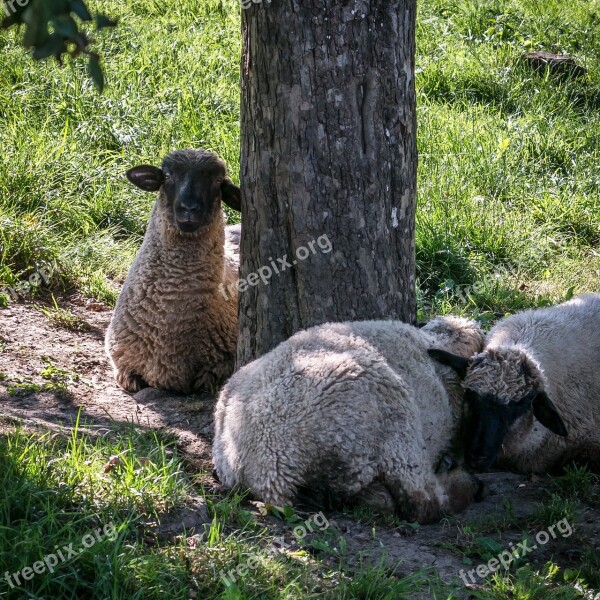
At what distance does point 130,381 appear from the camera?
6.77m

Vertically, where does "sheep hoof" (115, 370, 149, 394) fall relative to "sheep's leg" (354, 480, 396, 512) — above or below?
below

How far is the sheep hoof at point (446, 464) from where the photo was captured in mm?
5156

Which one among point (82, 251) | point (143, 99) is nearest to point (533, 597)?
point (82, 251)

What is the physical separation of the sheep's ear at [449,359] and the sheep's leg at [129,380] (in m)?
2.35

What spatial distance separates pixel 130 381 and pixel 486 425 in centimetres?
275

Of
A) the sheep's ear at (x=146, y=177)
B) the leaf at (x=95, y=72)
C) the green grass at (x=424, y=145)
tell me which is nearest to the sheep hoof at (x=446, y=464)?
the green grass at (x=424, y=145)

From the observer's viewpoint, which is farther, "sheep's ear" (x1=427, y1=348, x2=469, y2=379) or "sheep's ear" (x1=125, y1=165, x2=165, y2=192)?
"sheep's ear" (x1=125, y1=165, x2=165, y2=192)

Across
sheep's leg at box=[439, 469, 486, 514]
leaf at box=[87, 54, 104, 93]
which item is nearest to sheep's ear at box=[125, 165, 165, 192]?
sheep's leg at box=[439, 469, 486, 514]

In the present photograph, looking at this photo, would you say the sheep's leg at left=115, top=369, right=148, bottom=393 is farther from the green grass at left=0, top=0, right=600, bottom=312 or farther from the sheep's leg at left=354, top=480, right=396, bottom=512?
the sheep's leg at left=354, top=480, right=396, bottom=512

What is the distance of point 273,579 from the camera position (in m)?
3.94

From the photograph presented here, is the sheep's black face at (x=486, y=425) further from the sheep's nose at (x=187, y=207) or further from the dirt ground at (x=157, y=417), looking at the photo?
the sheep's nose at (x=187, y=207)

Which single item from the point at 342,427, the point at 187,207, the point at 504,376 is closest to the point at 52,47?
the point at 342,427

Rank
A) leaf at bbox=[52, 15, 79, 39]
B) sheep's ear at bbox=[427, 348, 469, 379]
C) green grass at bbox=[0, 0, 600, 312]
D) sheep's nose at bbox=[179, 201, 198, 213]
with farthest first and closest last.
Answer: green grass at bbox=[0, 0, 600, 312], sheep's nose at bbox=[179, 201, 198, 213], sheep's ear at bbox=[427, 348, 469, 379], leaf at bbox=[52, 15, 79, 39]

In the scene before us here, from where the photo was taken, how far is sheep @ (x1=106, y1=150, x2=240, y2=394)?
6742 millimetres
